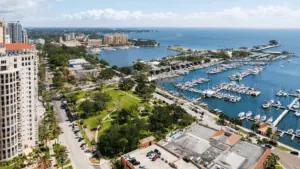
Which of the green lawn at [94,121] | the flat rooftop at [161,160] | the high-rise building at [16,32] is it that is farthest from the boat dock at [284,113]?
the high-rise building at [16,32]

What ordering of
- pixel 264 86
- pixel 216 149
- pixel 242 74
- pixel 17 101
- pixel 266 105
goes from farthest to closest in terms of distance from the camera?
→ pixel 242 74 → pixel 264 86 → pixel 266 105 → pixel 216 149 → pixel 17 101

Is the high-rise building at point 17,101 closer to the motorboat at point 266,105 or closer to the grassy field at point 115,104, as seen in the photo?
the grassy field at point 115,104

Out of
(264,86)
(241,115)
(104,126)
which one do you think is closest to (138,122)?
(104,126)

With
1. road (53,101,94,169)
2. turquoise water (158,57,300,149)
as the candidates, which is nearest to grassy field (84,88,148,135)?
road (53,101,94,169)

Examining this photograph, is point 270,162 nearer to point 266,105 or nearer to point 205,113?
point 205,113

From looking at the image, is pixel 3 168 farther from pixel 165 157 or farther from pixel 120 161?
pixel 165 157

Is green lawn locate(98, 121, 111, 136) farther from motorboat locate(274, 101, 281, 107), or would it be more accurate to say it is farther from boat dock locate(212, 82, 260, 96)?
motorboat locate(274, 101, 281, 107)
